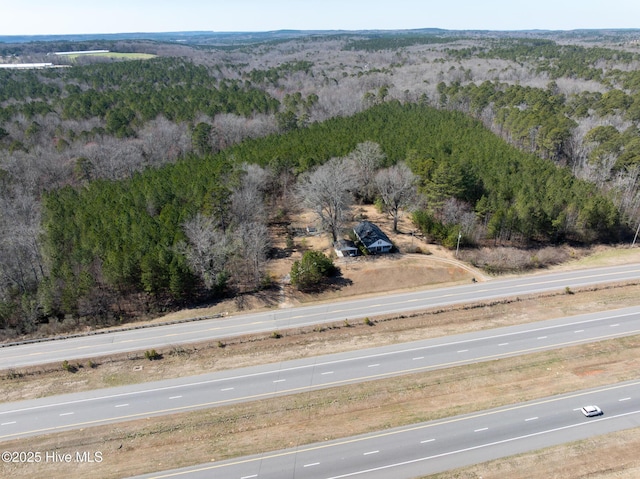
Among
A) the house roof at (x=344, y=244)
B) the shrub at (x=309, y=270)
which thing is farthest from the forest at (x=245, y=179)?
the shrub at (x=309, y=270)

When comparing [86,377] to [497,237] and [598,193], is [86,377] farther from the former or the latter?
[598,193]

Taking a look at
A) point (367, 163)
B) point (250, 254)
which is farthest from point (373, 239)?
point (367, 163)

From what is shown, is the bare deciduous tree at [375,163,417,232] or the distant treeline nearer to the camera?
the distant treeline

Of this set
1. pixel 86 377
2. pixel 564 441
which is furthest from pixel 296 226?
pixel 564 441

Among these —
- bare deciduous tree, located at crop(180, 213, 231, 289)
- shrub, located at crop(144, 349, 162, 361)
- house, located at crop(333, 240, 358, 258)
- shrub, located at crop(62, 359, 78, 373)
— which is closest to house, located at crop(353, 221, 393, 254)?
house, located at crop(333, 240, 358, 258)

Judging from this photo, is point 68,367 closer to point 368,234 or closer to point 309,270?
point 309,270

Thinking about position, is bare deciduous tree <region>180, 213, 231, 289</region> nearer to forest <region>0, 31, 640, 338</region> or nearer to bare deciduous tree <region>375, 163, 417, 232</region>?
forest <region>0, 31, 640, 338</region>
